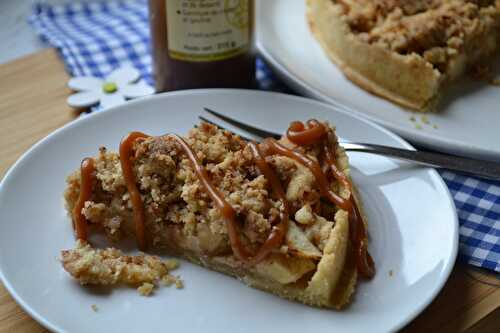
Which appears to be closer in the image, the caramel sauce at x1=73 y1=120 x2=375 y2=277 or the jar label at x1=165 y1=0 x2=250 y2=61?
the caramel sauce at x1=73 y1=120 x2=375 y2=277

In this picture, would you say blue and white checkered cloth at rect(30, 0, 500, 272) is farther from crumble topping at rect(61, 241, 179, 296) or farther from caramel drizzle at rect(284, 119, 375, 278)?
crumble topping at rect(61, 241, 179, 296)

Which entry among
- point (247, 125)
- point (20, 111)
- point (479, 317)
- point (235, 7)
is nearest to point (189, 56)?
point (235, 7)

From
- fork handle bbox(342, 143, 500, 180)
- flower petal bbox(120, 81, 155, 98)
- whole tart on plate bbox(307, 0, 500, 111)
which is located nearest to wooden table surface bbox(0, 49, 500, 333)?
flower petal bbox(120, 81, 155, 98)

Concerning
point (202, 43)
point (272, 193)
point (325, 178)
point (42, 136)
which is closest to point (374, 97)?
point (202, 43)

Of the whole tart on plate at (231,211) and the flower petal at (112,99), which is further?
the flower petal at (112,99)

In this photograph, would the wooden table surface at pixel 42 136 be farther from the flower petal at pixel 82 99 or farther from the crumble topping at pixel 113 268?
the crumble topping at pixel 113 268

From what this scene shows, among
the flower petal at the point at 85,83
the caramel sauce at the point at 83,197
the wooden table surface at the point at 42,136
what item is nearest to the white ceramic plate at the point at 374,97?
the wooden table surface at the point at 42,136
